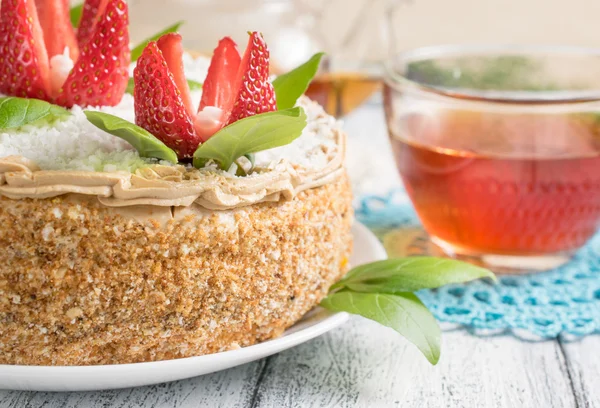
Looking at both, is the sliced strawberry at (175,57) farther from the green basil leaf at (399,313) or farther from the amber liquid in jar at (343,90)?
the amber liquid in jar at (343,90)

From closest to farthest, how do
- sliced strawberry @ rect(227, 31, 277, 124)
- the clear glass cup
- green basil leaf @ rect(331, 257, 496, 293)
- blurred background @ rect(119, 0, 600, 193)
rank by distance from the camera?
sliced strawberry @ rect(227, 31, 277, 124) < green basil leaf @ rect(331, 257, 496, 293) < the clear glass cup < blurred background @ rect(119, 0, 600, 193)

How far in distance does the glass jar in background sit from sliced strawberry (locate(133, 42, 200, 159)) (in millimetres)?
1182

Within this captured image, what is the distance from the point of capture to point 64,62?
140 centimetres

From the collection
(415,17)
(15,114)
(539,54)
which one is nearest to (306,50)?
(539,54)

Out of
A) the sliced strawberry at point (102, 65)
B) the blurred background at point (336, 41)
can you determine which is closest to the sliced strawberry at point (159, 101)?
the sliced strawberry at point (102, 65)

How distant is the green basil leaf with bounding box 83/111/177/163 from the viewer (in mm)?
1177

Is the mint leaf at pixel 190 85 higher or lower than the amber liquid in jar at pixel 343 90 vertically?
higher

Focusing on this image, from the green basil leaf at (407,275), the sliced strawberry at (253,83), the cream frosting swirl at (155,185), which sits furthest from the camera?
the green basil leaf at (407,275)

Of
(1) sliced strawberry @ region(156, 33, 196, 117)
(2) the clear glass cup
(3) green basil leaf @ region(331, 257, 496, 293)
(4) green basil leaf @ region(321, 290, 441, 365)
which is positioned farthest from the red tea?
(1) sliced strawberry @ region(156, 33, 196, 117)

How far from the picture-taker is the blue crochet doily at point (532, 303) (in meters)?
1.54

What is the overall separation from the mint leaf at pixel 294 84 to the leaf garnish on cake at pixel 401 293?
33cm

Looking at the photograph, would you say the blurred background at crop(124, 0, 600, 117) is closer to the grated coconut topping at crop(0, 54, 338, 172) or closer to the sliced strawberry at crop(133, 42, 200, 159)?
the grated coconut topping at crop(0, 54, 338, 172)

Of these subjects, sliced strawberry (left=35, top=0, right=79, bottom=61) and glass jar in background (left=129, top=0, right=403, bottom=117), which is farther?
glass jar in background (left=129, top=0, right=403, bottom=117)

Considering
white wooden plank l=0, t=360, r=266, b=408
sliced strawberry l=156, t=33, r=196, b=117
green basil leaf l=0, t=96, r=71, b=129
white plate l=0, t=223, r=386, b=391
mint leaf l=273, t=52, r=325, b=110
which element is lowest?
white wooden plank l=0, t=360, r=266, b=408
